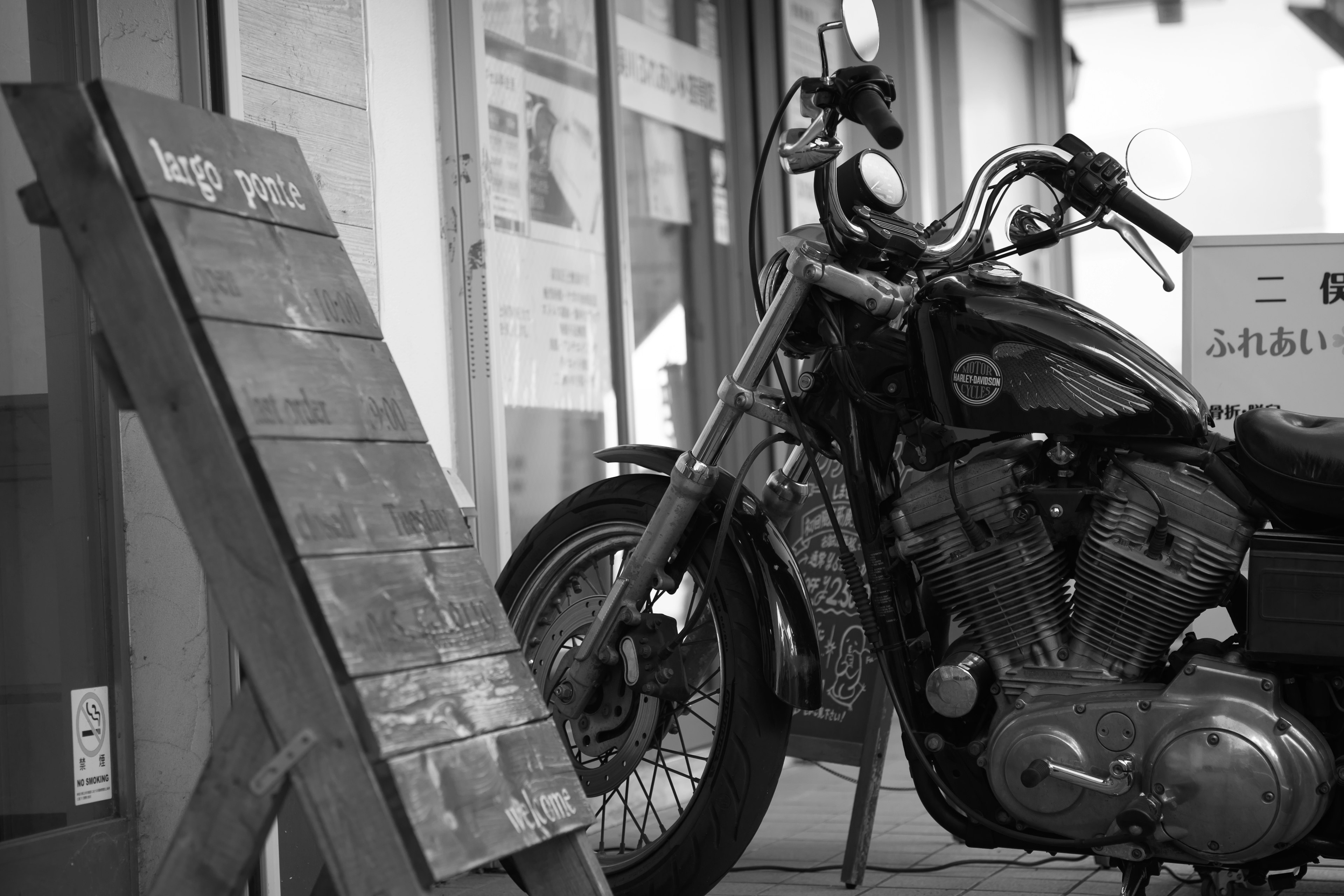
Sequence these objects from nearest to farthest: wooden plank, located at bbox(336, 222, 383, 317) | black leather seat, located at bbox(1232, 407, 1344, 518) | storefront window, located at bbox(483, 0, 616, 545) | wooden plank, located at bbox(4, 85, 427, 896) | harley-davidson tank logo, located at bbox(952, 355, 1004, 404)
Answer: wooden plank, located at bbox(4, 85, 427, 896) → black leather seat, located at bbox(1232, 407, 1344, 518) → harley-davidson tank logo, located at bbox(952, 355, 1004, 404) → wooden plank, located at bbox(336, 222, 383, 317) → storefront window, located at bbox(483, 0, 616, 545)

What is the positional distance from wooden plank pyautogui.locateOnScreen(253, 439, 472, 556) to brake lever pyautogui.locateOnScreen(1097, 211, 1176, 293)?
1.36 meters

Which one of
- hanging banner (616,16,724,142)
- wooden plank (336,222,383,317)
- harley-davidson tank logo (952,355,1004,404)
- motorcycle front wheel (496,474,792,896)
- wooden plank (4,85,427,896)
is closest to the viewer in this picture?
wooden plank (4,85,427,896)

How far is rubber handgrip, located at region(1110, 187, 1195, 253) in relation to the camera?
8.70ft

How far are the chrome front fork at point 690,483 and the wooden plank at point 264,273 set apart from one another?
79 centimetres

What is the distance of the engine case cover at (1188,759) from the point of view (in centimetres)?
237

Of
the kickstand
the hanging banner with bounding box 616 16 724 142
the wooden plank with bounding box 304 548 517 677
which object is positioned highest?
the hanging banner with bounding box 616 16 724 142

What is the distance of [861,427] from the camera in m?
2.73

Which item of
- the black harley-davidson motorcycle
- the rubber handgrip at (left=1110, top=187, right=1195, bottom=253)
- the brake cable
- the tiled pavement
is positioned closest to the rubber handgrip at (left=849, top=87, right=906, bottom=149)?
the black harley-davidson motorcycle

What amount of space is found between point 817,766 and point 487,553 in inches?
67.4

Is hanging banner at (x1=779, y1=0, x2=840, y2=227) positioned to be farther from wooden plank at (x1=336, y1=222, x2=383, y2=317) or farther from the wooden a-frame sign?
the wooden a-frame sign

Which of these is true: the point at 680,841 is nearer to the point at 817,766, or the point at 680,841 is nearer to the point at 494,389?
the point at 494,389

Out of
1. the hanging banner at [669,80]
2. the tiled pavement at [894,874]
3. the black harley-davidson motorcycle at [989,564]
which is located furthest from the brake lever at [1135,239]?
the hanging banner at [669,80]

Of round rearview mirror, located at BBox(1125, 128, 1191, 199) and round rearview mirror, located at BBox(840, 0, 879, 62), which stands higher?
round rearview mirror, located at BBox(840, 0, 879, 62)

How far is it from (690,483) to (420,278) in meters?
1.48
